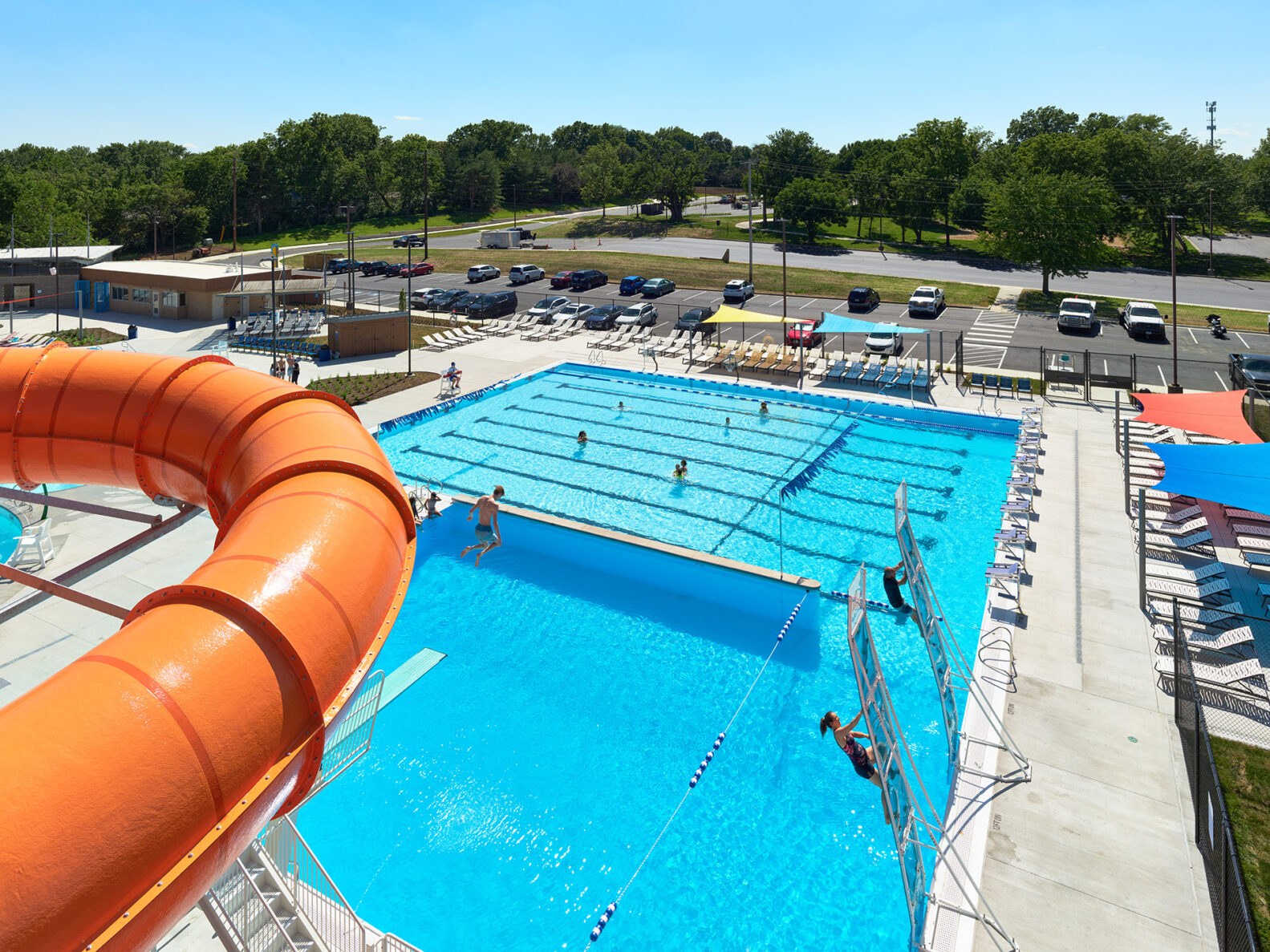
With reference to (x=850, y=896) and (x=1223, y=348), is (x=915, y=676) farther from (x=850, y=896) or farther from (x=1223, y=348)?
(x=1223, y=348)

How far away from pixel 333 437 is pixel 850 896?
7.59m

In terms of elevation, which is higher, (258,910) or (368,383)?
(368,383)

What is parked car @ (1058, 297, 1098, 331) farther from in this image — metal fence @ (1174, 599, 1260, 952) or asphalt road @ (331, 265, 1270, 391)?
metal fence @ (1174, 599, 1260, 952)

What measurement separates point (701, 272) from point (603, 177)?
37.2 metres

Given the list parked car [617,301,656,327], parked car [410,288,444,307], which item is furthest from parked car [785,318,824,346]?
parked car [410,288,444,307]

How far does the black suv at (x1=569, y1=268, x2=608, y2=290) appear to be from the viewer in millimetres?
49250

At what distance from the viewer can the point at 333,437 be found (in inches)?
202

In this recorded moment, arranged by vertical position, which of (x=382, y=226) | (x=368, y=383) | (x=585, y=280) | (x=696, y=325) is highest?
(x=382, y=226)

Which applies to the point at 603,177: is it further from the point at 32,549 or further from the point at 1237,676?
the point at 1237,676

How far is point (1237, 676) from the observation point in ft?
35.9

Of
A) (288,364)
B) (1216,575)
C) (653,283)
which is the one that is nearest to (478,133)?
(653,283)

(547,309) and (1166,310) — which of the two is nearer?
(547,309)

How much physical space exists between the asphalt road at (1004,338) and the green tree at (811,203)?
21511mm

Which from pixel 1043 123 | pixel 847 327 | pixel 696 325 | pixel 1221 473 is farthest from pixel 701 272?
pixel 1043 123
